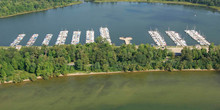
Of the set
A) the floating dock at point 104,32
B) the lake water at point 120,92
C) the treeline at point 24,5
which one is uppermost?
the treeline at point 24,5

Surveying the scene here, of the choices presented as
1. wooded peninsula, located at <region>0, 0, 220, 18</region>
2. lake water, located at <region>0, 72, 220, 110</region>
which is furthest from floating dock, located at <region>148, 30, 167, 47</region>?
wooded peninsula, located at <region>0, 0, 220, 18</region>

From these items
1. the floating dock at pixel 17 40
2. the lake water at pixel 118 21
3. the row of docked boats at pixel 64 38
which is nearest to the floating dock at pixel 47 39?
the row of docked boats at pixel 64 38

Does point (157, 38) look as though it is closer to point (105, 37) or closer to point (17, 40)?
point (105, 37)

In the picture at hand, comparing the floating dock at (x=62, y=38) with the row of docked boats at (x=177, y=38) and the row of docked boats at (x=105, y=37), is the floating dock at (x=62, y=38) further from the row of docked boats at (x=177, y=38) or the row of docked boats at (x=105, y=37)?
the row of docked boats at (x=177, y=38)

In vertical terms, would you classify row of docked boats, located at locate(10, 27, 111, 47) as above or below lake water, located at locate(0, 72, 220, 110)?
above

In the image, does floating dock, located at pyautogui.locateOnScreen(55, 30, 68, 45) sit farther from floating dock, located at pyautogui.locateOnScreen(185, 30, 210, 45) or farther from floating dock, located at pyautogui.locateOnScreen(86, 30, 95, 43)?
floating dock, located at pyautogui.locateOnScreen(185, 30, 210, 45)

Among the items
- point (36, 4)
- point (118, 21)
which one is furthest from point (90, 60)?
point (36, 4)
